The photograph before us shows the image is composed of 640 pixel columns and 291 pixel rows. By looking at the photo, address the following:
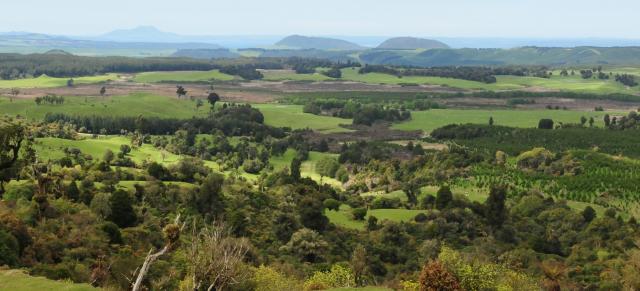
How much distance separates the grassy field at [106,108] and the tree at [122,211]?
111 meters

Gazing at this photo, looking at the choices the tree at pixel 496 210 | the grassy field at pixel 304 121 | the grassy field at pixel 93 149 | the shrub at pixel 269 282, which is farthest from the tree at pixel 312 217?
the grassy field at pixel 304 121

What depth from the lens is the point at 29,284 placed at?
30.1m

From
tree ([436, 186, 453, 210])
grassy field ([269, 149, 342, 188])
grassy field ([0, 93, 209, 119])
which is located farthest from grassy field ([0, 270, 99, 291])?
grassy field ([0, 93, 209, 119])

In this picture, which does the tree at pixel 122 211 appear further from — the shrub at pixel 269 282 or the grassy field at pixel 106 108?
the grassy field at pixel 106 108

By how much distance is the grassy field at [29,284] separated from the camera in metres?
29.3

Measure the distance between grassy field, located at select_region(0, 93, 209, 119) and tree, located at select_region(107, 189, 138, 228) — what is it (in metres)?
111

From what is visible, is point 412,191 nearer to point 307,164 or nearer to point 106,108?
point 307,164

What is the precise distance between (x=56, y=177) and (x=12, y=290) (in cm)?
4052

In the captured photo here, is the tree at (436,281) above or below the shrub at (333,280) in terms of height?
above

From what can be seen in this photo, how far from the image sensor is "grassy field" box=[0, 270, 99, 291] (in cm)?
2933

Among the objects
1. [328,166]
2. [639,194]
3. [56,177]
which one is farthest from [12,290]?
[328,166]

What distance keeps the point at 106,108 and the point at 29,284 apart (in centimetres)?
15319

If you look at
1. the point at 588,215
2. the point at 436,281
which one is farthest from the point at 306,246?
the point at 588,215

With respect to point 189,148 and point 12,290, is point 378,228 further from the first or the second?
point 189,148
